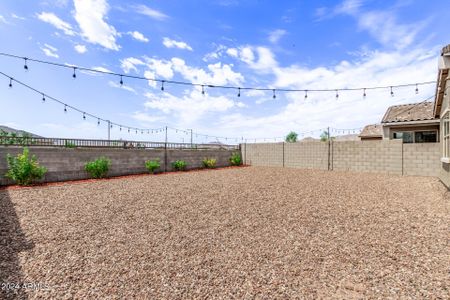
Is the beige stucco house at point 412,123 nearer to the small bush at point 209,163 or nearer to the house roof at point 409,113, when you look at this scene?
the house roof at point 409,113

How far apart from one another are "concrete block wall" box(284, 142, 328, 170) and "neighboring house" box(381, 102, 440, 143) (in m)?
5.24

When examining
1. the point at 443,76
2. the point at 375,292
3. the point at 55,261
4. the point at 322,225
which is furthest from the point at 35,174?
the point at 443,76

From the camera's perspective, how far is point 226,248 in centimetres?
315

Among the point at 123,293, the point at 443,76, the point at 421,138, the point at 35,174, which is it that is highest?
the point at 443,76

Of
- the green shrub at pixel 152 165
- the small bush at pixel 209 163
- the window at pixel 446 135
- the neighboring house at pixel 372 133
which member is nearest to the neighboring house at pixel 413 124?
the neighboring house at pixel 372 133

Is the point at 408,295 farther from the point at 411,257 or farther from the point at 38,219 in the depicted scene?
the point at 38,219

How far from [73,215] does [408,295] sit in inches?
212

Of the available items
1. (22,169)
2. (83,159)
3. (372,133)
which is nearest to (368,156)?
(372,133)

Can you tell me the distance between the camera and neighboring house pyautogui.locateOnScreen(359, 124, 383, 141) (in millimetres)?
17953

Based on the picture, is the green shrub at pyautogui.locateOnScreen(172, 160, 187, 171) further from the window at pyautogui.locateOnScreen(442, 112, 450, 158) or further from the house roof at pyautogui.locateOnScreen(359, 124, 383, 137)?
the house roof at pyautogui.locateOnScreen(359, 124, 383, 137)

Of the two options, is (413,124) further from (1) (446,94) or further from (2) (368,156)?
(1) (446,94)

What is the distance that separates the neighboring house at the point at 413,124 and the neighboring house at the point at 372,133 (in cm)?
263

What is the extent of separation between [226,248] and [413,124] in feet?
51.6

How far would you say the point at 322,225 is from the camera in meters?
4.02
